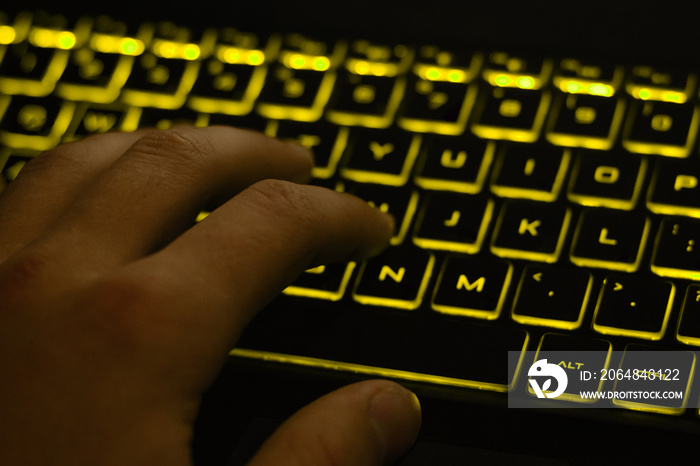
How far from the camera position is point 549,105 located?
667mm

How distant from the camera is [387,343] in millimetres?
570

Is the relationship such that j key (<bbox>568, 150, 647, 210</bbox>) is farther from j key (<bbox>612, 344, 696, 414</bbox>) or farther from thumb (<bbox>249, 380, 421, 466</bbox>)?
thumb (<bbox>249, 380, 421, 466</bbox>)

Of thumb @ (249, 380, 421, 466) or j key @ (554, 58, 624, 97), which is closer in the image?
thumb @ (249, 380, 421, 466)

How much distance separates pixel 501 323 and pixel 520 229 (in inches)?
3.9

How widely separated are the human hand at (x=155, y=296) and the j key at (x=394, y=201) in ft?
0.05

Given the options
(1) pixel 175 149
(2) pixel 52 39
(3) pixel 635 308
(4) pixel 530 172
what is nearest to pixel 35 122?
(2) pixel 52 39

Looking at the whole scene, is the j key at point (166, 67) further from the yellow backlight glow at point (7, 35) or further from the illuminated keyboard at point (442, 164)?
the yellow backlight glow at point (7, 35)

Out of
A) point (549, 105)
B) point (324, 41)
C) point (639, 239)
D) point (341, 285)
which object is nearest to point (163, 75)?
point (324, 41)

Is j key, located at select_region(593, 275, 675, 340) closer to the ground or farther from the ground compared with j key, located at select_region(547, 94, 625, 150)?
closer to the ground

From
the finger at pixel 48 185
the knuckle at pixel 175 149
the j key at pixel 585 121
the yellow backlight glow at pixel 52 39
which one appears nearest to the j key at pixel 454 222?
the j key at pixel 585 121

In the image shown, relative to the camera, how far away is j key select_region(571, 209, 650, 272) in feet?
1.94

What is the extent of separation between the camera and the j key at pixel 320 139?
26.3 inches

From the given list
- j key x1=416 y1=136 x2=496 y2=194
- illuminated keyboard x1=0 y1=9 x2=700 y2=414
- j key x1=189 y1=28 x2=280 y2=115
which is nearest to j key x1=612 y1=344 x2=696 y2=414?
illuminated keyboard x1=0 y1=9 x2=700 y2=414

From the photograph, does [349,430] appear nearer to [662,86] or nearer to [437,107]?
[437,107]
